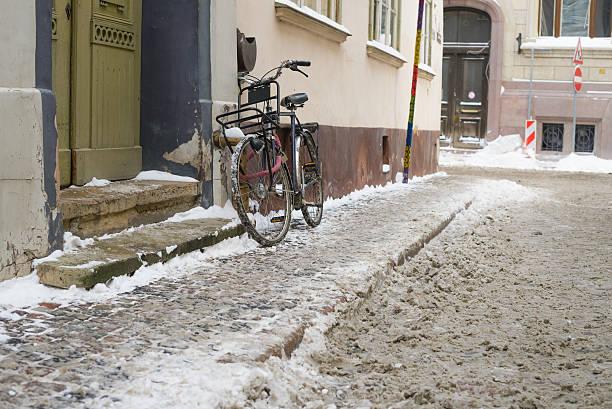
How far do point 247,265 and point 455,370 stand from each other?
183 cm

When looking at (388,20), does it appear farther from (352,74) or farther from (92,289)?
(92,289)

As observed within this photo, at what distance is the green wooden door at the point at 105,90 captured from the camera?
15.9ft

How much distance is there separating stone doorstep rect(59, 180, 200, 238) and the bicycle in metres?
0.45

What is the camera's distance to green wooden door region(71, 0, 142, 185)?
15.9 feet

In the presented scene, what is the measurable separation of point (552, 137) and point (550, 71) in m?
1.79

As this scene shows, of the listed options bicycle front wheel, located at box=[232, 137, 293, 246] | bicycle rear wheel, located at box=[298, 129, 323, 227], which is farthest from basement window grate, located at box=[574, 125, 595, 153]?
bicycle front wheel, located at box=[232, 137, 293, 246]

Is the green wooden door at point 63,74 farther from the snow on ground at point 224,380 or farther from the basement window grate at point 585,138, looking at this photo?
→ the basement window grate at point 585,138

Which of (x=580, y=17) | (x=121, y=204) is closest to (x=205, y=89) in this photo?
(x=121, y=204)

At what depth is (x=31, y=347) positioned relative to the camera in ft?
9.30

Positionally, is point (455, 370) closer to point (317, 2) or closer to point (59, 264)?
point (59, 264)

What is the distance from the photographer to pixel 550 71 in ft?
66.5

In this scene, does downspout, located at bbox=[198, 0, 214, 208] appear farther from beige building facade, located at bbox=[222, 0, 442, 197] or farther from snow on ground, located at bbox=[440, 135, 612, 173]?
snow on ground, located at bbox=[440, 135, 612, 173]

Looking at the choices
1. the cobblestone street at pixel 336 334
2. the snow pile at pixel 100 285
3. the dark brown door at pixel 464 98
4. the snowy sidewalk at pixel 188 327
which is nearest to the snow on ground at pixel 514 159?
the dark brown door at pixel 464 98

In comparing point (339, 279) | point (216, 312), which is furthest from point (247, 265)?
point (216, 312)
